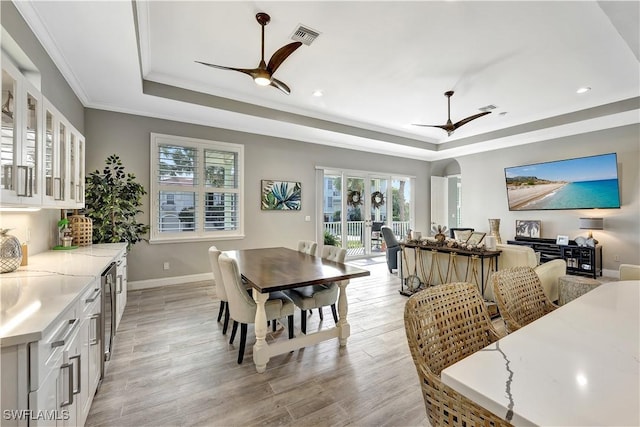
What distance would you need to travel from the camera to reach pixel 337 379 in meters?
2.20

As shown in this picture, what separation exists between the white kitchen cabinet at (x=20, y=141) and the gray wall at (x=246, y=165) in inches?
110

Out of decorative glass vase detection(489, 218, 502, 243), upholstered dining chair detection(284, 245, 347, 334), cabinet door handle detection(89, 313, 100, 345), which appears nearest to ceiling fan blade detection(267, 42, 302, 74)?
upholstered dining chair detection(284, 245, 347, 334)

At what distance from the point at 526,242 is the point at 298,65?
598cm

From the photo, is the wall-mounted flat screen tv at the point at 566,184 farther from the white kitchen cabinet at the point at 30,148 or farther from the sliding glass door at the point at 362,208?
the white kitchen cabinet at the point at 30,148

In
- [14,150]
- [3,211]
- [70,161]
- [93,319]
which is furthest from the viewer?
[70,161]

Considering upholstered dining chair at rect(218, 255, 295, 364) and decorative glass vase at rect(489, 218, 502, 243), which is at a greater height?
decorative glass vase at rect(489, 218, 502, 243)

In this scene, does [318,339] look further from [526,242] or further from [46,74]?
[526,242]

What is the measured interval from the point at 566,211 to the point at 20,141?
→ 26.3 ft

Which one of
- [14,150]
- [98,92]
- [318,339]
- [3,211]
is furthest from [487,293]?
[98,92]

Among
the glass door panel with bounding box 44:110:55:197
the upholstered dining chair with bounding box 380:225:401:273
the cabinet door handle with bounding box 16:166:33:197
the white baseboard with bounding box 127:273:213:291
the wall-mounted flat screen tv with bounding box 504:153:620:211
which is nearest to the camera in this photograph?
the cabinet door handle with bounding box 16:166:33:197

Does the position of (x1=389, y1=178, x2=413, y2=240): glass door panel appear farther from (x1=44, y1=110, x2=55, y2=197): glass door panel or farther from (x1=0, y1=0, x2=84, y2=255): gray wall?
(x1=44, y1=110, x2=55, y2=197): glass door panel

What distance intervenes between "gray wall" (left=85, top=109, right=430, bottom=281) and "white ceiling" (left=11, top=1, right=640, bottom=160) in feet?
0.82

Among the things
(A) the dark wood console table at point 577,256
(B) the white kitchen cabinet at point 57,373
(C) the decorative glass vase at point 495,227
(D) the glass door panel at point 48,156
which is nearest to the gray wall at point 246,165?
(D) the glass door panel at point 48,156

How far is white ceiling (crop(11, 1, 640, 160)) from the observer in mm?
2553
